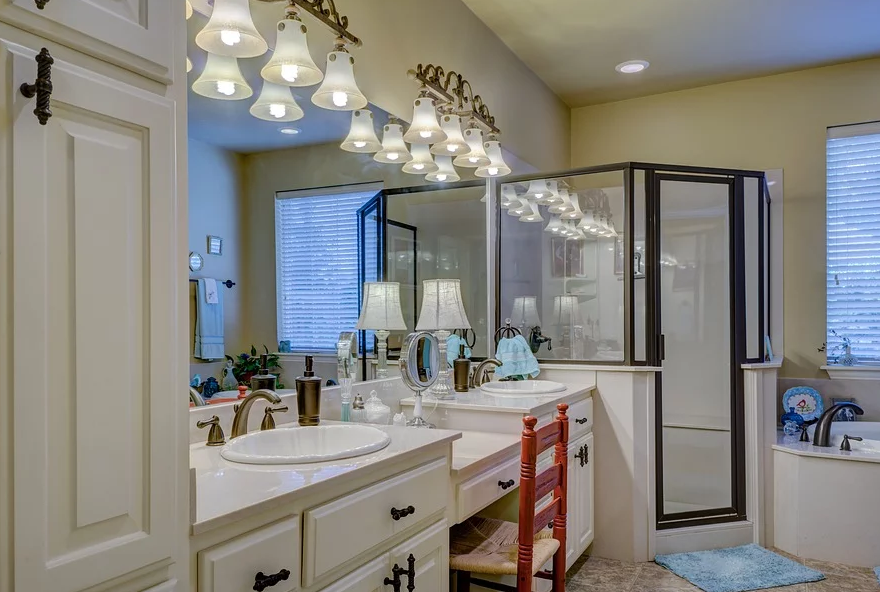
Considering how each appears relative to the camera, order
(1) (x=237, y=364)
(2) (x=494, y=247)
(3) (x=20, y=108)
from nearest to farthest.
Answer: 1. (3) (x=20, y=108)
2. (1) (x=237, y=364)
3. (2) (x=494, y=247)

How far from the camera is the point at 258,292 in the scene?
197 cm

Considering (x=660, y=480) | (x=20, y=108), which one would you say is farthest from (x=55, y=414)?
(x=660, y=480)

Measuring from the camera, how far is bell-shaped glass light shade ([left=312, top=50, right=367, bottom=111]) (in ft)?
6.91

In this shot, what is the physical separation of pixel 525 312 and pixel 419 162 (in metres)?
1.17

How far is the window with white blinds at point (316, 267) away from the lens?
2.06 metres

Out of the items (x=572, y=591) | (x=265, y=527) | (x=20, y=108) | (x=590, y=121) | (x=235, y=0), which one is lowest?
(x=572, y=591)

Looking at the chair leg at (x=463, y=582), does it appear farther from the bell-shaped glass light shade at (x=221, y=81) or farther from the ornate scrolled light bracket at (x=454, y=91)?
the ornate scrolled light bracket at (x=454, y=91)

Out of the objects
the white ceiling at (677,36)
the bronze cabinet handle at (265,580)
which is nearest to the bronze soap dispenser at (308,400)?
the bronze cabinet handle at (265,580)

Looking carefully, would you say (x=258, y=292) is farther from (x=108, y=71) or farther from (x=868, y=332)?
(x=868, y=332)

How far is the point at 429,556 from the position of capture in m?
1.71

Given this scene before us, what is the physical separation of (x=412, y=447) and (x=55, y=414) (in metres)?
0.92

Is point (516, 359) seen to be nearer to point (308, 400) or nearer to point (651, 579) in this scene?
point (651, 579)

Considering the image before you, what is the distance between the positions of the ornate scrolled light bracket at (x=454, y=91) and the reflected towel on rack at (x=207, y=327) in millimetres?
1382

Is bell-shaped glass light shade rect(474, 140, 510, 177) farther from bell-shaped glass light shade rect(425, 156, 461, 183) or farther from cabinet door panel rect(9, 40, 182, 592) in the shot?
cabinet door panel rect(9, 40, 182, 592)
